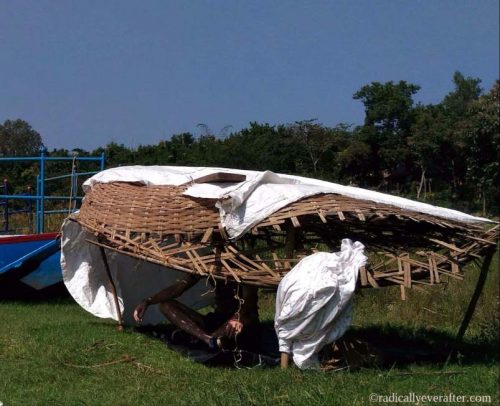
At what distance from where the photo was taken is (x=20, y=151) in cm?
2017

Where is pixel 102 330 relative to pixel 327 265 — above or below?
below

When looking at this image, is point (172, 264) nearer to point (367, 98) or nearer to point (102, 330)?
point (102, 330)

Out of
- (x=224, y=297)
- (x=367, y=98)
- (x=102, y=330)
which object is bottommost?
(x=102, y=330)

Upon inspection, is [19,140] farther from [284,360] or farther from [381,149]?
[381,149]

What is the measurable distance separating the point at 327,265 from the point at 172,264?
1.57 metres

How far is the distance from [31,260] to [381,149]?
95.0 feet

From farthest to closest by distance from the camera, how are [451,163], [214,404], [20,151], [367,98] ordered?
[367,98] → [451,163] → [20,151] → [214,404]

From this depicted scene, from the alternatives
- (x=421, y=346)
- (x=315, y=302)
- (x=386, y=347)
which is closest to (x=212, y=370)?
(x=315, y=302)

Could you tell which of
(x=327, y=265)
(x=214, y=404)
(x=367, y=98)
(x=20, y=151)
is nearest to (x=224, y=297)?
(x=327, y=265)

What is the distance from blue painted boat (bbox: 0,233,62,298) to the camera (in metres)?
11.6

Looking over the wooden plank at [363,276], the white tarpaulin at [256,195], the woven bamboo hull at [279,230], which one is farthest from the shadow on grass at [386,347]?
the white tarpaulin at [256,195]

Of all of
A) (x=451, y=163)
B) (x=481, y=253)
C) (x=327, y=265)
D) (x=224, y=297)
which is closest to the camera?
(x=327, y=265)

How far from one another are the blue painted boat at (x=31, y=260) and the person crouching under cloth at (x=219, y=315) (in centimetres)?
384

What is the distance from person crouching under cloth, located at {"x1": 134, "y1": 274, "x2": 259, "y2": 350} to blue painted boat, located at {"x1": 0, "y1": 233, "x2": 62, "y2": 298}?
151 inches
